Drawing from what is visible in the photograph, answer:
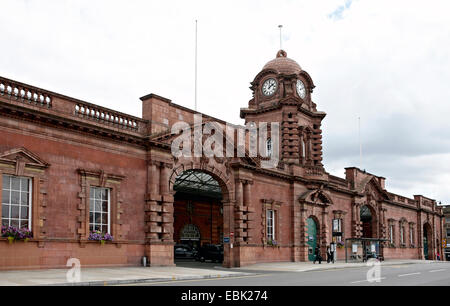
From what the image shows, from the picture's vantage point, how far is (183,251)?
45.4 metres

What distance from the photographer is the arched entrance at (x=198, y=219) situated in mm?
41031

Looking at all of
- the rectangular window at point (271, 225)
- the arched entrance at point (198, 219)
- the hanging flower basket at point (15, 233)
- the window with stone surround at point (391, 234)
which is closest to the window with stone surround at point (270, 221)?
the rectangular window at point (271, 225)

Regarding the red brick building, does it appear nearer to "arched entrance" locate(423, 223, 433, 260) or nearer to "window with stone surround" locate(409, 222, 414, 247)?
"window with stone surround" locate(409, 222, 414, 247)

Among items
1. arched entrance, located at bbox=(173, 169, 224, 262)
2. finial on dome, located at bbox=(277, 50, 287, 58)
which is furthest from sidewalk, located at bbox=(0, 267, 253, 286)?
finial on dome, located at bbox=(277, 50, 287, 58)

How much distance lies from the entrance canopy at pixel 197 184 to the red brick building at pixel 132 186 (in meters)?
0.11

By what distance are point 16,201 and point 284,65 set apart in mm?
31307

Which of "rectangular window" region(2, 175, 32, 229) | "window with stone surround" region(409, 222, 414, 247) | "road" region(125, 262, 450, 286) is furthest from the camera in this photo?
"window with stone surround" region(409, 222, 414, 247)

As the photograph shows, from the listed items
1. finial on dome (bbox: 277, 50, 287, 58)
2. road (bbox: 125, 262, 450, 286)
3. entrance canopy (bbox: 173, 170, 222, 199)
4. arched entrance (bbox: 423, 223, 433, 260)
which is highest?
finial on dome (bbox: 277, 50, 287, 58)

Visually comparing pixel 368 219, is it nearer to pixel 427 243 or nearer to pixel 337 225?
pixel 427 243

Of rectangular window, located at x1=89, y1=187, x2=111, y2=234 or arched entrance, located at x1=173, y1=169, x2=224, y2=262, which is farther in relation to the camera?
arched entrance, located at x1=173, y1=169, x2=224, y2=262

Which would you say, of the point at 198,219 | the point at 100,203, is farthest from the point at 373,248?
the point at 100,203

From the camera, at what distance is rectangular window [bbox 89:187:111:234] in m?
25.2

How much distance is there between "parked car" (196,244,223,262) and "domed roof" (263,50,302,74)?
56.4 feet

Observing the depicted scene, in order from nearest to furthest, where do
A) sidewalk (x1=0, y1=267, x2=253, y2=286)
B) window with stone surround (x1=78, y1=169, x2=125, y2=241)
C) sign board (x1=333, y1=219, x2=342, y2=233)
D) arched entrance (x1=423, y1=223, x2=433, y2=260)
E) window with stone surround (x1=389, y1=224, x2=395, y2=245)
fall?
sidewalk (x1=0, y1=267, x2=253, y2=286)
window with stone surround (x1=78, y1=169, x2=125, y2=241)
sign board (x1=333, y1=219, x2=342, y2=233)
window with stone surround (x1=389, y1=224, x2=395, y2=245)
arched entrance (x1=423, y1=223, x2=433, y2=260)
